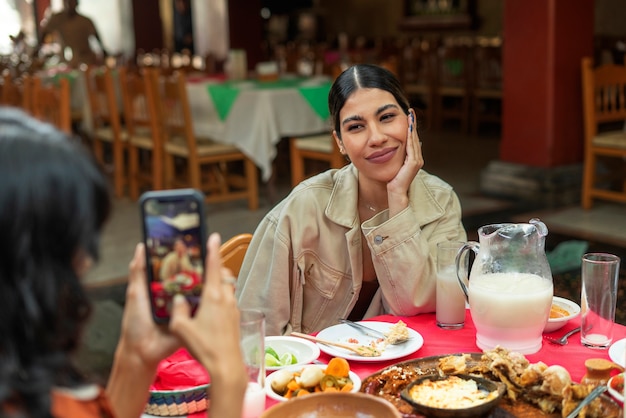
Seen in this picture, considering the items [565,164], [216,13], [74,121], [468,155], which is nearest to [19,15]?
[216,13]

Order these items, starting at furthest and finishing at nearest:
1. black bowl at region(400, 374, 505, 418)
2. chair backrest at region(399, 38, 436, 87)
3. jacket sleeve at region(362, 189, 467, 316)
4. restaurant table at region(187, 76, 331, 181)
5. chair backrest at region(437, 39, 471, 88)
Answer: chair backrest at region(399, 38, 436, 87)
chair backrest at region(437, 39, 471, 88)
restaurant table at region(187, 76, 331, 181)
jacket sleeve at region(362, 189, 467, 316)
black bowl at region(400, 374, 505, 418)

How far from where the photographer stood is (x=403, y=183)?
1.83 meters

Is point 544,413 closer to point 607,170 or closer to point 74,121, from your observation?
point 607,170

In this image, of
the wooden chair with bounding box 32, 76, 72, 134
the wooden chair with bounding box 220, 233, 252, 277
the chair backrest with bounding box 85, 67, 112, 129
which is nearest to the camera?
the wooden chair with bounding box 220, 233, 252, 277

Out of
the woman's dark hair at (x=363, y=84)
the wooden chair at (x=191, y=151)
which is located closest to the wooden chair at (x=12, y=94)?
the wooden chair at (x=191, y=151)

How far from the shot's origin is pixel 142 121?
19.0ft

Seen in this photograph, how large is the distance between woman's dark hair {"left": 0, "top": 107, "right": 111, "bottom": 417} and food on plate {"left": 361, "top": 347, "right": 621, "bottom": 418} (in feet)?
1.99

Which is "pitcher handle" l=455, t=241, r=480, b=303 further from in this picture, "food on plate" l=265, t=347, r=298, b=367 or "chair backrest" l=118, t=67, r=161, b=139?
"chair backrest" l=118, t=67, r=161, b=139

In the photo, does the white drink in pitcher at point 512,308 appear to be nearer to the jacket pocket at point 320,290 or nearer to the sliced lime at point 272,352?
the sliced lime at point 272,352

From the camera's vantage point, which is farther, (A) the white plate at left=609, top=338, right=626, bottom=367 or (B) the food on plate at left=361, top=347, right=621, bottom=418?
(A) the white plate at left=609, top=338, right=626, bottom=367

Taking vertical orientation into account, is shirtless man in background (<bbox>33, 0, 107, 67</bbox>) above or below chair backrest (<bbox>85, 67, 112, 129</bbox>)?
above

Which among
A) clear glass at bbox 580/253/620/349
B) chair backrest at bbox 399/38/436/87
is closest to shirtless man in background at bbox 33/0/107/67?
chair backrest at bbox 399/38/436/87

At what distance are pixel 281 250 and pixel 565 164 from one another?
420cm

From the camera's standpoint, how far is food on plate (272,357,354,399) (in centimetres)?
127
